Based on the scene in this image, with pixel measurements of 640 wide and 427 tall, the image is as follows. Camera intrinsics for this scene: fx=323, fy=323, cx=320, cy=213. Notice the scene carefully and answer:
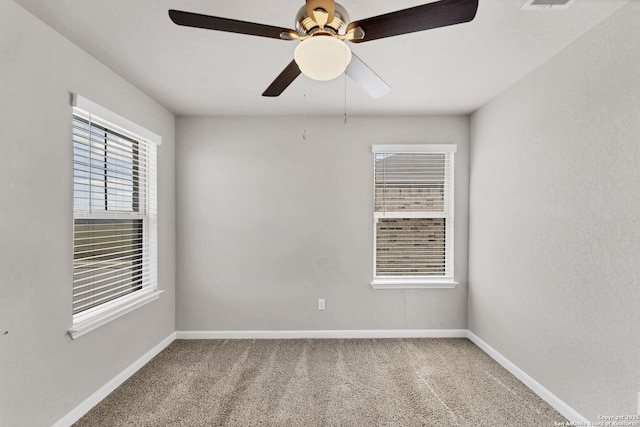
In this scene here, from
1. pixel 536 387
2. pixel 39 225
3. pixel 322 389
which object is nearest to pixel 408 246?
pixel 536 387

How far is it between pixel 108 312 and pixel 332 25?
2503mm

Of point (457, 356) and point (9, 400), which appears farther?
point (457, 356)

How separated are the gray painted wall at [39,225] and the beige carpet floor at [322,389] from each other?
0.45m

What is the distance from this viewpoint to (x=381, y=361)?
9.90ft

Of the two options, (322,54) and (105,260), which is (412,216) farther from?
(105,260)

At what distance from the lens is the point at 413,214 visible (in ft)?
12.0

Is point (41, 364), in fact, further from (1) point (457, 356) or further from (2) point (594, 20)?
(2) point (594, 20)

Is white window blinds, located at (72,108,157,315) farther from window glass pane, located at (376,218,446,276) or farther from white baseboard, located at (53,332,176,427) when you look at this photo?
window glass pane, located at (376,218,446,276)

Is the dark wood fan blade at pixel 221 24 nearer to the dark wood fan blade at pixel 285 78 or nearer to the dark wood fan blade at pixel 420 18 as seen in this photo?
the dark wood fan blade at pixel 285 78

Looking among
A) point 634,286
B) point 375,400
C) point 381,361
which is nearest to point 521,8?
point 634,286

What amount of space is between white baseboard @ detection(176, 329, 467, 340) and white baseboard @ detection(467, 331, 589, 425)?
1.58ft

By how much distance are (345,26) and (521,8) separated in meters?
1.08

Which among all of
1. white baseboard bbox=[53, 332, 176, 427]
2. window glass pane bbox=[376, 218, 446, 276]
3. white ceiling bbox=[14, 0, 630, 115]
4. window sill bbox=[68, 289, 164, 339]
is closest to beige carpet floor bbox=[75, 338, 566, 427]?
white baseboard bbox=[53, 332, 176, 427]

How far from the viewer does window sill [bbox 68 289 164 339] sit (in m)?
2.16
